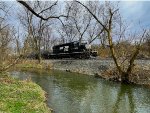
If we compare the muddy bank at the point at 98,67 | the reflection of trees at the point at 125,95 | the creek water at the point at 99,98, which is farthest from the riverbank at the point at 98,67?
the reflection of trees at the point at 125,95

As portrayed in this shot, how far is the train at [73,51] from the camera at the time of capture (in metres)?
61.6

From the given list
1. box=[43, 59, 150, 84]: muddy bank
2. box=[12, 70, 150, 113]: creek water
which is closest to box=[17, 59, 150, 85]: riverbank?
box=[43, 59, 150, 84]: muddy bank

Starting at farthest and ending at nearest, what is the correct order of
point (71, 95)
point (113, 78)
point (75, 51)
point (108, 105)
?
point (75, 51) → point (113, 78) → point (71, 95) → point (108, 105)

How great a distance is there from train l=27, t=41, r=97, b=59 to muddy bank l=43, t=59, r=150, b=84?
5379mm

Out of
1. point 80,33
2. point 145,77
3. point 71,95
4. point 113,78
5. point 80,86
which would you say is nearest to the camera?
point 71,95

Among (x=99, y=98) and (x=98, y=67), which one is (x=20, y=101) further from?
(x=98, y=67)

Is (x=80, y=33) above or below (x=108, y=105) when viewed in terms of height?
above

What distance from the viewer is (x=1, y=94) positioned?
20656 millimetres

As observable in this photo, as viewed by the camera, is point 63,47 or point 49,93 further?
point 63,47

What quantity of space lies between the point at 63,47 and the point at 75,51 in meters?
4.49

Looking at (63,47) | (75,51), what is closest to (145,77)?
(75,51)

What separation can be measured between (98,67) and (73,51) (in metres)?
19.4

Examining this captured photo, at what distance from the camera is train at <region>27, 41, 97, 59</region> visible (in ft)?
202

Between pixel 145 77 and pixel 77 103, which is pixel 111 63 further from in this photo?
pixel 77 103
